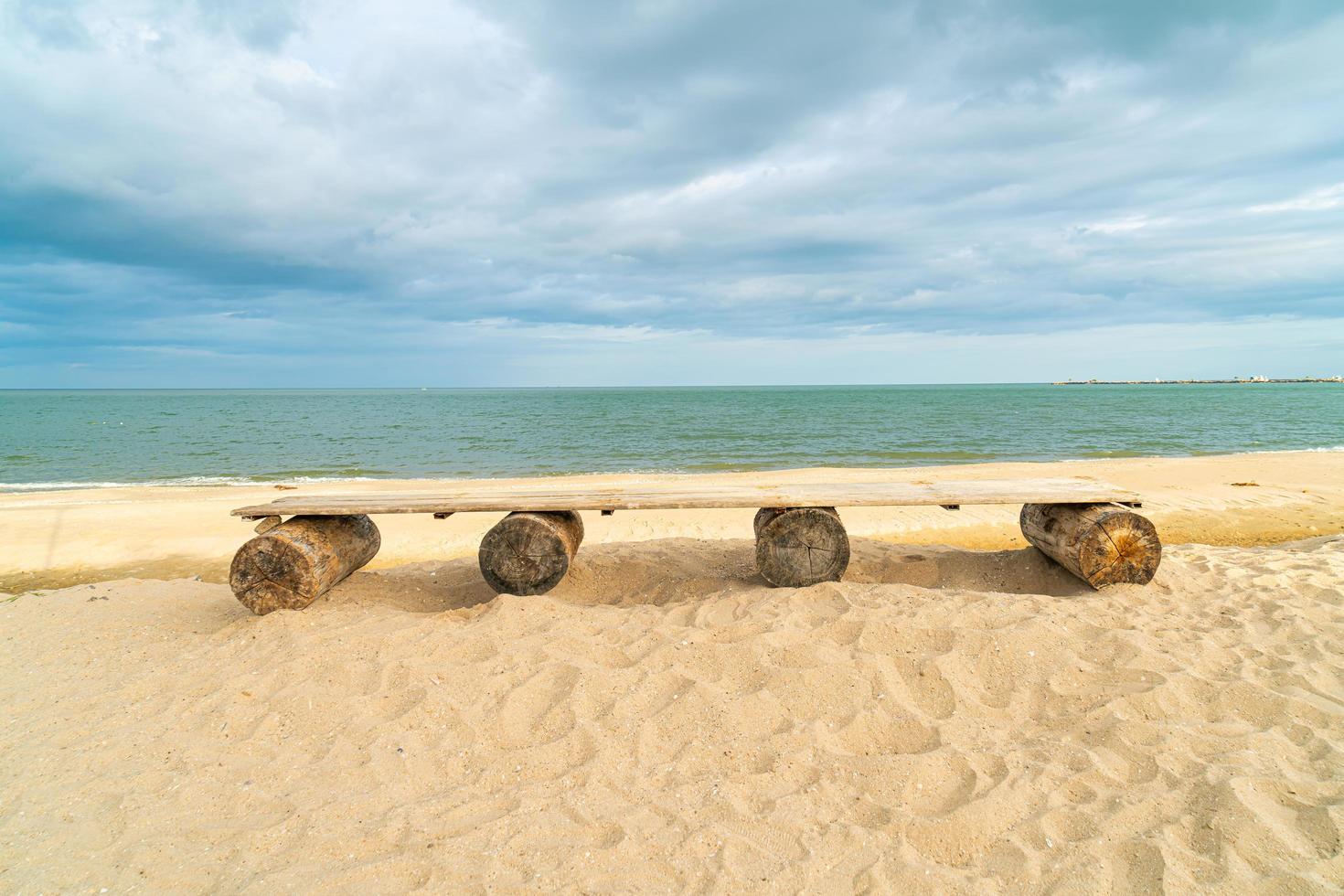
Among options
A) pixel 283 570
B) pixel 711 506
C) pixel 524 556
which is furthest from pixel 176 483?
pixel 711 506

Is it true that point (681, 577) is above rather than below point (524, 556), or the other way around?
below

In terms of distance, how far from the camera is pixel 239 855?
2.61 metres

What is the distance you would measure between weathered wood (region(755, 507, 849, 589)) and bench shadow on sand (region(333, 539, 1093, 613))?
260mm

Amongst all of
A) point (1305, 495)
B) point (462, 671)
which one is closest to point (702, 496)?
point (462, 671)

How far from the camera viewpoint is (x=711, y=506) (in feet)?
17.3

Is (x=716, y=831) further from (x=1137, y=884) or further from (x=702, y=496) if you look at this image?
(x=702, y=496)

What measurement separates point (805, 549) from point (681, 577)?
4.76ft

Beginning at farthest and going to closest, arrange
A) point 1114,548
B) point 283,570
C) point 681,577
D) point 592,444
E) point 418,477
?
point 592,444
point 418,477
point 681,577
point 1114,548
point 283,570

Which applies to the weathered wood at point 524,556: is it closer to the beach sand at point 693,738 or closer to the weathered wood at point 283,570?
the beach sand at point 693,738

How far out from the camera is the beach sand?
2.53 m

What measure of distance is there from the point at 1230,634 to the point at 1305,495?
1045cm

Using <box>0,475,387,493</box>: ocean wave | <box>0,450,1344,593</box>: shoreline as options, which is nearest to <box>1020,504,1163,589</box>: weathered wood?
<box>0,450,1344,593</box>: shoreline

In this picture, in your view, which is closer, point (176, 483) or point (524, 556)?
A: point (524, 556)

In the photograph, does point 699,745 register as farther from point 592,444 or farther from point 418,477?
point 592,444
